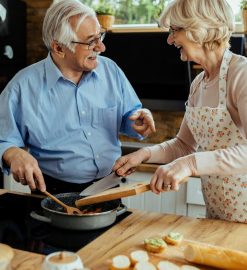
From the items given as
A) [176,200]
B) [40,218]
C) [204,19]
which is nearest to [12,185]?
[176,200]

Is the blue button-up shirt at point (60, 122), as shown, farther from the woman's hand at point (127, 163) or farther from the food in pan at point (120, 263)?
the food in pan at point (120, 263)

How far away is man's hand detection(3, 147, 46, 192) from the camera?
58.9 inches

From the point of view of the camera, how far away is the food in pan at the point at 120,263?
1.05 metres

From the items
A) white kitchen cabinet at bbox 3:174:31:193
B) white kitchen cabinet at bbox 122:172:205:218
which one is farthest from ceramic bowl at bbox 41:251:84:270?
white kitchen cabinet at bbox 3:174:31:193

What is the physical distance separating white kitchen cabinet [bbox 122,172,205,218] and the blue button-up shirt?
3.23ft

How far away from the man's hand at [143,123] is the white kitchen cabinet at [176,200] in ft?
3.34

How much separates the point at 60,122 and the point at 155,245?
0.80m

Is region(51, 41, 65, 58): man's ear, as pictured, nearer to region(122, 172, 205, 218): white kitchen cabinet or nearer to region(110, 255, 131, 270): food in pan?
region(110, 255, 131, 270): food in pan

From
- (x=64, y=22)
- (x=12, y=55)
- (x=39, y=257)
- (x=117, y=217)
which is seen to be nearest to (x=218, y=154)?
(x=117, y=217)

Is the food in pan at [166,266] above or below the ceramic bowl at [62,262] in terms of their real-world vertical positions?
below

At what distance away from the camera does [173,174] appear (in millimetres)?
1324

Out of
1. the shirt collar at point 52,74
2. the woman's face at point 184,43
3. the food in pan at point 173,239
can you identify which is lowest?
the food in pan at point 173,239

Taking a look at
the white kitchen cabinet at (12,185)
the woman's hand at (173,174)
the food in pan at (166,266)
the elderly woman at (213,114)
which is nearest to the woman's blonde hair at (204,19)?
the elderly woman at (213,114)

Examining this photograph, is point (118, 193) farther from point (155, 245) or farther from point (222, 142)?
point (222, 142)
